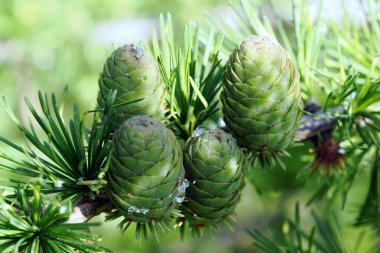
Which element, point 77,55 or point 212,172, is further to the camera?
point 77,55

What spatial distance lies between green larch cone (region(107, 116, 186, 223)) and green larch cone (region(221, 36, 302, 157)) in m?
0.10

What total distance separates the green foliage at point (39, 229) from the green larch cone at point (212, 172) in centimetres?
12

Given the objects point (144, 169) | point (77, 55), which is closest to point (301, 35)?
point (144, 169)

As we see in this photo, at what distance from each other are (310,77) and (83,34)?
1038 mm

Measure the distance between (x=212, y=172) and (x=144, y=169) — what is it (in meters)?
0.09

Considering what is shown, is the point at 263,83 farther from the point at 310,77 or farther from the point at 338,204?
the point at 338,204

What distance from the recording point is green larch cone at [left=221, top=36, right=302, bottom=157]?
1.93 ft

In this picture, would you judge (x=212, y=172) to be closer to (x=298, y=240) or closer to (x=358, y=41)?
(x=298, y=240)

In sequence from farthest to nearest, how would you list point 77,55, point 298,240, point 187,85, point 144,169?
1. point 77,55
2. point 298,240
3. point 187,85
4. point 144,169

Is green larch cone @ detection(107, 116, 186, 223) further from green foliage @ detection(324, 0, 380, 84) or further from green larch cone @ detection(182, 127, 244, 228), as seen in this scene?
green foliage @ detection(324, 0, 380, 84)

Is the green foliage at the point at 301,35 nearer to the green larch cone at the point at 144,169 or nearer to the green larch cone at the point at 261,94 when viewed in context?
the green larch cone at the point at 261,94

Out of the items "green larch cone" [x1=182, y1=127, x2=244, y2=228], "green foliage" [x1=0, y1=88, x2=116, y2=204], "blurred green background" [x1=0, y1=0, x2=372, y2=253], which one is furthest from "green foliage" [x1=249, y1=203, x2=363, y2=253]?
"blurred green background" [x1=0, y1=0, x2=372, y2=253]

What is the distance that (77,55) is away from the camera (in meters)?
1.73

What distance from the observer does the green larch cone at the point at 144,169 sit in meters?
0.52
